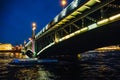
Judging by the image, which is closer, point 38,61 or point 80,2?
point 80,2

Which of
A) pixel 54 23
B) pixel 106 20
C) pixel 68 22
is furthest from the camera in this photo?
pixel 54 23

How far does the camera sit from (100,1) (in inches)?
951

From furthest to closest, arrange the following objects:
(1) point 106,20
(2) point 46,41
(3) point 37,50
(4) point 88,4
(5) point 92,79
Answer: (3) point 37,50 → (2) point 46,41 → (5) point 92,79 → (4) point 88,4 → (1) point 106,20

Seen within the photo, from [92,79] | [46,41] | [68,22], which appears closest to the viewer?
[92,79]

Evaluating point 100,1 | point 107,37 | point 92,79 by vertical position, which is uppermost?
point 100,1

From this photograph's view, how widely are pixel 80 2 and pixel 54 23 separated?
46.1 feet

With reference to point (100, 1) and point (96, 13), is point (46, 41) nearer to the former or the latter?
point (96, 13)

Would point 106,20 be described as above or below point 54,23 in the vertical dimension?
below

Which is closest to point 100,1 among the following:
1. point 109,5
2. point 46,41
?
point 109,5

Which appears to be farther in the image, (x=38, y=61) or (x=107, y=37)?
(x=38, y=61)

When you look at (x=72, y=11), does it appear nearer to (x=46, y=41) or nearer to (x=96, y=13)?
(x=96, y=13)

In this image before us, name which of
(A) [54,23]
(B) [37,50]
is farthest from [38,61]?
(A) [54,23]

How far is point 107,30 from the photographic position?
29.2 meters

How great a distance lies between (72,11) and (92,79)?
28.4 ft
